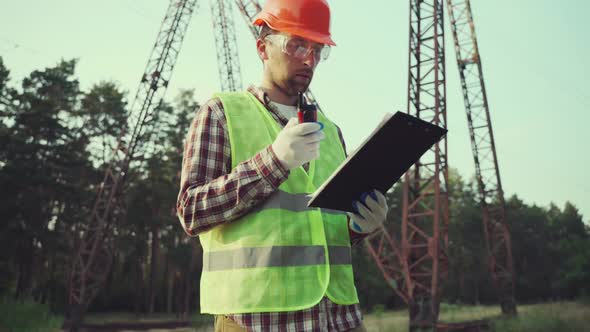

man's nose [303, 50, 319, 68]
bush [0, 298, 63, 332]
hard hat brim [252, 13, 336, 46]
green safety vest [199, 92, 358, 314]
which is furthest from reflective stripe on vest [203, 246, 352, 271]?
bush [0, 298, 63, 332]

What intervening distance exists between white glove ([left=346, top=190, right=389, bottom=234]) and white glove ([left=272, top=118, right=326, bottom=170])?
451mm

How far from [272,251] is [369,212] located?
54 cm

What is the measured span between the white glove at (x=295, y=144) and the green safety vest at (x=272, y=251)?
0.73 ft

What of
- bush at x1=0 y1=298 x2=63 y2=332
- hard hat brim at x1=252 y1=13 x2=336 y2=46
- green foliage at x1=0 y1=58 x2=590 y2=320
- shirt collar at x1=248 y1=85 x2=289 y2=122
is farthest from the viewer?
green foliage at x1=0 y1=58 x2=590 y2=320

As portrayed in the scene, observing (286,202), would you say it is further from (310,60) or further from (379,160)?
(310,60)

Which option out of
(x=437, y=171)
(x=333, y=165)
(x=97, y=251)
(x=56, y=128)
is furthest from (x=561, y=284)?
(x=333, y=165)

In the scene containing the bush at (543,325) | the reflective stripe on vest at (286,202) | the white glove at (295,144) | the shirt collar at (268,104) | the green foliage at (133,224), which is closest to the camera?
the white glove at (295,144)

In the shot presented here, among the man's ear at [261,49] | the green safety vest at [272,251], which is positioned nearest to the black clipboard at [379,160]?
the green safety vest at [272,251]

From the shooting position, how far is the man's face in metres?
1.97

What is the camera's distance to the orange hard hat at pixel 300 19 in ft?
6.45

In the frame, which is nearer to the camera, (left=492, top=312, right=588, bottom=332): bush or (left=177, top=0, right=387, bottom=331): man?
(left=177, top=0, right=387, bottom=331): man

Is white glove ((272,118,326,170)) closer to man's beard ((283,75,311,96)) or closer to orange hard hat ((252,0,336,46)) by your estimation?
man's beard ((283,75,311,96))

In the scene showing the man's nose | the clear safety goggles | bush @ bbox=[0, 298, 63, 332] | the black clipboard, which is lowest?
bush @ bbox=[0, 298, 63, 332]

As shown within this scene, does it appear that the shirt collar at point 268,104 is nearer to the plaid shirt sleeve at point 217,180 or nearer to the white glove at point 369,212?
the plaid shirt sleeve at point 217,180
